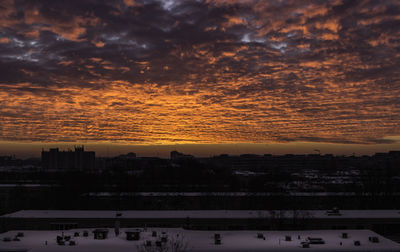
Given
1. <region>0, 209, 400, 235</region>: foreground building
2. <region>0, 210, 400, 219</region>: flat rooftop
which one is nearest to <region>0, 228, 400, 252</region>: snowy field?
<region>0, 209, 400, 235</region>: foreground building

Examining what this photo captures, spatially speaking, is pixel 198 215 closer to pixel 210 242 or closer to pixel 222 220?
pixel 222 220

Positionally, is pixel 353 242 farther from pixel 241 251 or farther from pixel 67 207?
pixel 67 207

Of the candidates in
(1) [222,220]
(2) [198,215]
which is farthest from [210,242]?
(2) [198,215]

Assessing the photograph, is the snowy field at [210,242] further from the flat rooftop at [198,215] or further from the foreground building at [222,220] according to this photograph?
the flat rooftop at [198,215]

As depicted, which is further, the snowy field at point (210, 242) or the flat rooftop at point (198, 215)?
the flat rooftop at point (198, 215)

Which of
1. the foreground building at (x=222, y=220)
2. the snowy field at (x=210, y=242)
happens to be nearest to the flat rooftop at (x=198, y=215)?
the foreground building at (x=222, y=220)

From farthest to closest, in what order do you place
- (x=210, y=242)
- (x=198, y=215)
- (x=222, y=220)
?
1. (x=198, y=215)
2. (x=222, y=220)
3. (x=210, y=242)

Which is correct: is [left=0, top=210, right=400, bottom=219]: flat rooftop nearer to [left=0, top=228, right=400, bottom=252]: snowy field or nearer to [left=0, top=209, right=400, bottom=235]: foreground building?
[left=0, top=209, right=400, bottom=235]: foreground building

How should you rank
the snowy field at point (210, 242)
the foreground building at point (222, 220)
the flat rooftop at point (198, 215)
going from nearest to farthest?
the snowy field at point (210, 242) → the foreground building at point (222, 220) → the flat rooftop at point (198, 215)

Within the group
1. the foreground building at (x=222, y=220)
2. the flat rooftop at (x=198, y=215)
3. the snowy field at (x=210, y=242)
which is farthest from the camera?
the flat rooftop at (x=198, y=215)
